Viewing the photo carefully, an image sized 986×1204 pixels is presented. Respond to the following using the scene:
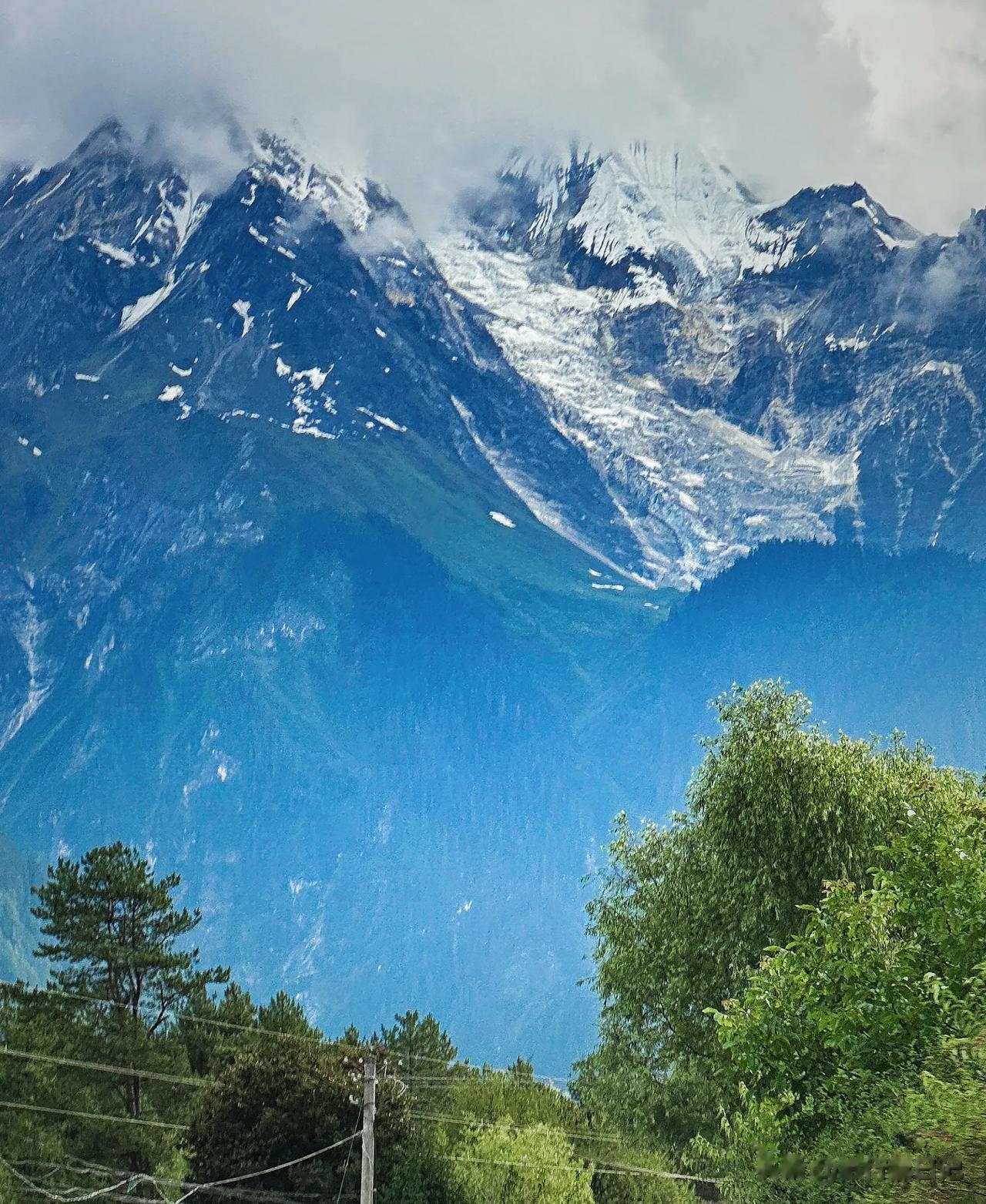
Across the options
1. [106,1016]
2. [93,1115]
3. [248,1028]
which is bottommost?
[93,1115]

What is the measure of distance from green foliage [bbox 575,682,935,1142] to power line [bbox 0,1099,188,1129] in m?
21.2

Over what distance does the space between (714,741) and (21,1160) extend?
104 ft

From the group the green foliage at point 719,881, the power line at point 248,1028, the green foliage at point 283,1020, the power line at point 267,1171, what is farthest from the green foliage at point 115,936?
the green foliage at point 719,881

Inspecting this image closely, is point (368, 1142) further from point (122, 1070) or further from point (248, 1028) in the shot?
point (248, 1028)

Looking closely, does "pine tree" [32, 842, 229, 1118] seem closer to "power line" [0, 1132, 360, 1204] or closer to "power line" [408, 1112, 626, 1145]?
"power line" [0, 1132, 360, 1204]

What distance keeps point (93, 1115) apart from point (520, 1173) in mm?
16701

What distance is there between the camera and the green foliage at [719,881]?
30453 mm

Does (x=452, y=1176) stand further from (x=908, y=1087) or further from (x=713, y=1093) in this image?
(x=908, y=1087)

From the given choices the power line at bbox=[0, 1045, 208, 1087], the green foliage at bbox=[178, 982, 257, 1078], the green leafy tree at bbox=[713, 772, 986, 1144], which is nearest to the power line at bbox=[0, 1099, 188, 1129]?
the power line at bbox=[0, 1045, 208, 1087]

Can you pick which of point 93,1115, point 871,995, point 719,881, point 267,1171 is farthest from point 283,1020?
point 871,995

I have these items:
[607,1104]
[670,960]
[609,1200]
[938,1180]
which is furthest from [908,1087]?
[609,1200]

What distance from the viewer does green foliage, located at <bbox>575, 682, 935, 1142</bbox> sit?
3045 cm

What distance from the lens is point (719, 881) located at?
31.7 m

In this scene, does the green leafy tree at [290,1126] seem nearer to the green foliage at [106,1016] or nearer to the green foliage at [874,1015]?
the green foliage at [106,1016]
